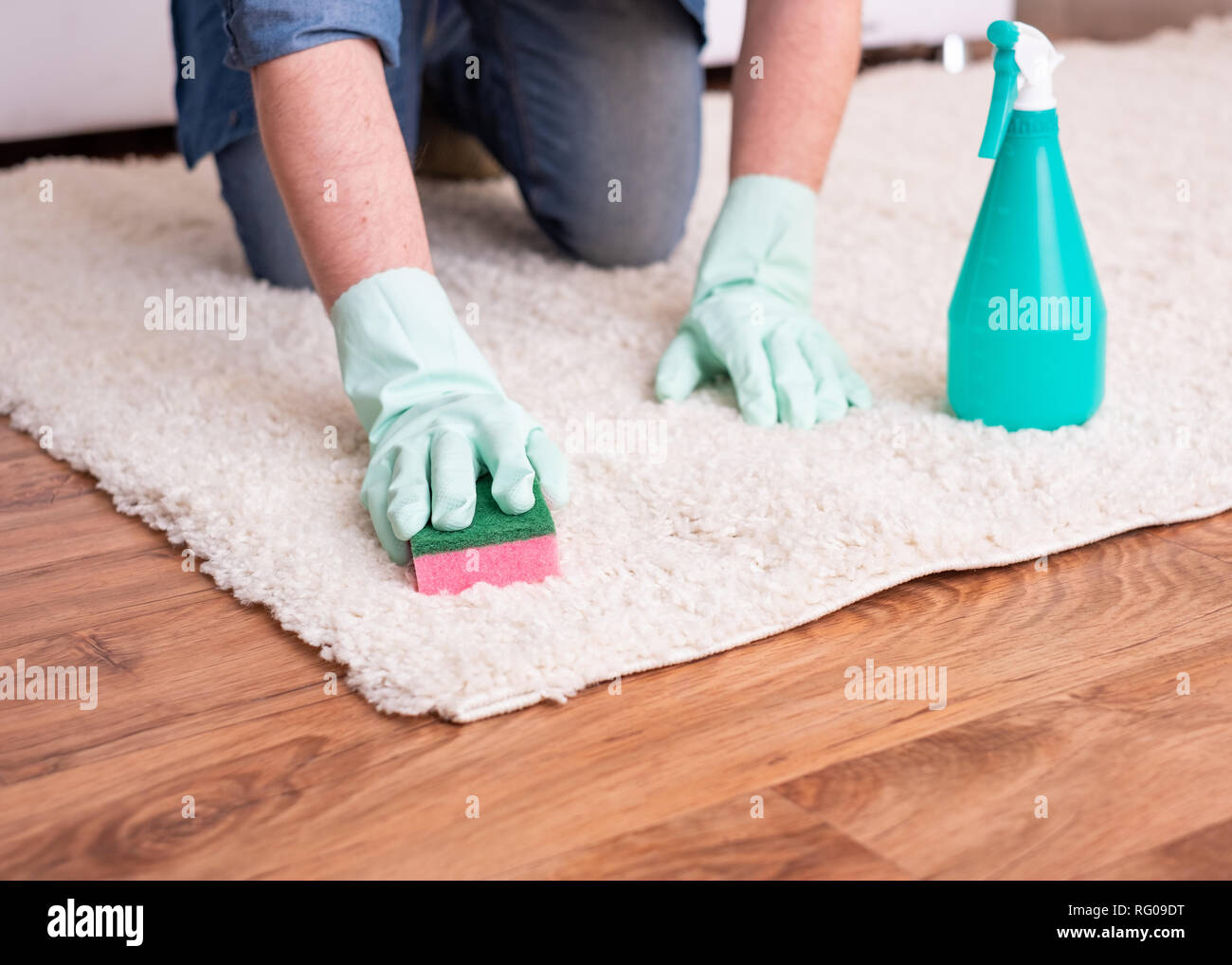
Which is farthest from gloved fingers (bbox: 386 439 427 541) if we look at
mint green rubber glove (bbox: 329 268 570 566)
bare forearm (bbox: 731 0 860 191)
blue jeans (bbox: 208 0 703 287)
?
blue jeans (bbox: 208 0 703 287)

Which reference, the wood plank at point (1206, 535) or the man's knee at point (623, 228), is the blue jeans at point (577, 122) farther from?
the wood plank at point (1206, 535)

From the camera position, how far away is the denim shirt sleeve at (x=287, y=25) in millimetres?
878

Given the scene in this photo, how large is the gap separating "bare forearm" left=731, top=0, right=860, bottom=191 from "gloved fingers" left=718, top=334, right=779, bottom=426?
224mm

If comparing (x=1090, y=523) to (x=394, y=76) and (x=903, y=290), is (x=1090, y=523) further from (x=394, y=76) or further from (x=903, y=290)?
(x=394, y=76)

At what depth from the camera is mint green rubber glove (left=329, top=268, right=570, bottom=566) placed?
0.78 meters

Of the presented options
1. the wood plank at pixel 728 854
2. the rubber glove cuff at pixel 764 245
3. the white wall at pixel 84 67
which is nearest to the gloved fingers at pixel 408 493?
the wood plank at pixel 728 854

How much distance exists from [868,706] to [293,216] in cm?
57

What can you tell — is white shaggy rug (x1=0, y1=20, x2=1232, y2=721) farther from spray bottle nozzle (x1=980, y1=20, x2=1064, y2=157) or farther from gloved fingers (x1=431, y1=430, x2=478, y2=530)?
spray bottle nozzle (x1=980, y1=20, x2=1064, y2=157)

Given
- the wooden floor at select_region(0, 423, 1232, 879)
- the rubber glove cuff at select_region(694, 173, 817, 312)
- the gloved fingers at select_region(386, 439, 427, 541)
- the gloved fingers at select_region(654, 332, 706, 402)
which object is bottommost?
the wooden floor at select_region(0, 423, 1232, 879)

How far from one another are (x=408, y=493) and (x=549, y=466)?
110 mm

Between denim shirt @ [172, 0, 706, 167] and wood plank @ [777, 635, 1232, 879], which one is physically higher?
denim shirt @ [172, 0, 706, 167]

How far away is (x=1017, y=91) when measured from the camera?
0.91m
